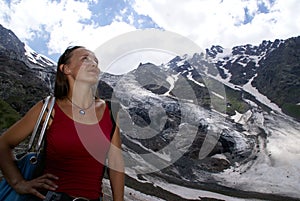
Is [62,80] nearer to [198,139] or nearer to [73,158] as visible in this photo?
[73,158]

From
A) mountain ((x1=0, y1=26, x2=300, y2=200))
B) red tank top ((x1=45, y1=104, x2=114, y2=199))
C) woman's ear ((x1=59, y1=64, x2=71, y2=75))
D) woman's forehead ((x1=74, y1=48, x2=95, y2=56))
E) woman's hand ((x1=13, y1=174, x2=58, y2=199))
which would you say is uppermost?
mountain ((x1=0, y1=26, x2=300, y2=200))

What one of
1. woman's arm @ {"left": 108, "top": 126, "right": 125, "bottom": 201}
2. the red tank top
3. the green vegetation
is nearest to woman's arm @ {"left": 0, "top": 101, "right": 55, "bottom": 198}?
the red tank top

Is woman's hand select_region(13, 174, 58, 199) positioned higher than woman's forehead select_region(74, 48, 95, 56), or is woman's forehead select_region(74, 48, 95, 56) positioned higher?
woman's forehead select_region(74, 48, 95, 56)

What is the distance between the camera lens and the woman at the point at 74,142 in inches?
130

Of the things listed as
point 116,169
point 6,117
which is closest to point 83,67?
point 116,169

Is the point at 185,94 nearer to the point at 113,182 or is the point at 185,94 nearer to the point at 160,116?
the point at 160,116

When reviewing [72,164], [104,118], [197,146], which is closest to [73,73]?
[104,118]

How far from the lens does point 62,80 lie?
159 inches

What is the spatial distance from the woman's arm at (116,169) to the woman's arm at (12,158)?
81 centimetres

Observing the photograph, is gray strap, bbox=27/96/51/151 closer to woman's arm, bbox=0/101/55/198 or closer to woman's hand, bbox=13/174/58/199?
woman's arm, bbox=0/101/55/198

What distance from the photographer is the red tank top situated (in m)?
3.41

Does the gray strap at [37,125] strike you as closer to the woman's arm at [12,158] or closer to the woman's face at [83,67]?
the woman's arm at [12,158]

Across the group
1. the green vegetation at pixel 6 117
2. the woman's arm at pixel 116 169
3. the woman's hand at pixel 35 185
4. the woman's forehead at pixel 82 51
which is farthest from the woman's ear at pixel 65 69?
the green vegetation at pixel 6 117

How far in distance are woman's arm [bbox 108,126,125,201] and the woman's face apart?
0.75 meters
